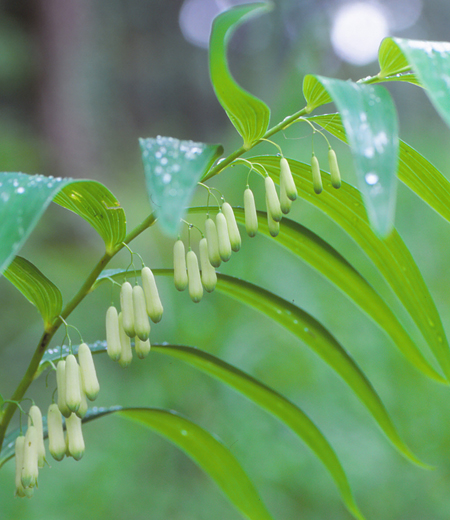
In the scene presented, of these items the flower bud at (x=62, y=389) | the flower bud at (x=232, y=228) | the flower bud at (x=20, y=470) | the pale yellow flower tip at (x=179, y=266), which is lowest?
the flower bud at (x=20, y=470)

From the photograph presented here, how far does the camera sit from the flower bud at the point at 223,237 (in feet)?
1.46

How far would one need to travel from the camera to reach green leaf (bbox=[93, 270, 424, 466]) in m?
0.60

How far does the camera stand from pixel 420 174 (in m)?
0.50

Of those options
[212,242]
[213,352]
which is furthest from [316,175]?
[213,352]

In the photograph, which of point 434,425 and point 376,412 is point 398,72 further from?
point 434,425

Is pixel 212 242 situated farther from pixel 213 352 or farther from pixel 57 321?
pixel 213 352

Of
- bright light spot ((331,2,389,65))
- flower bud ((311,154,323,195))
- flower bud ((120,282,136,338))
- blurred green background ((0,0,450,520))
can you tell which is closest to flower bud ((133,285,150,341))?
flower bud ((120,282,136,338))

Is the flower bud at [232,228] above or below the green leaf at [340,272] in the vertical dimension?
below

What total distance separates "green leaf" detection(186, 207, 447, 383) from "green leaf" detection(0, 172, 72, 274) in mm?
267

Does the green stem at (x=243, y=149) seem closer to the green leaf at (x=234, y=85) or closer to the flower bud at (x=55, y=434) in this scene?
the green leaf at (x=234, y=85)

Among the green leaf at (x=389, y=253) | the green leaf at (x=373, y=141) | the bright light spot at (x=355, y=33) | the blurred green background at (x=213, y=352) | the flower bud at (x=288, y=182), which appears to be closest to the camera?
the green leaf at (x=373, y=141)

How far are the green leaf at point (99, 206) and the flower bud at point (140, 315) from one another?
0.20 feet

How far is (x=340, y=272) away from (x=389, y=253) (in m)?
0.07

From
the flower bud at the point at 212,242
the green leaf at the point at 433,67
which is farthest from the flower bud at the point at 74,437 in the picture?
the green leaf at the point at 433,67
